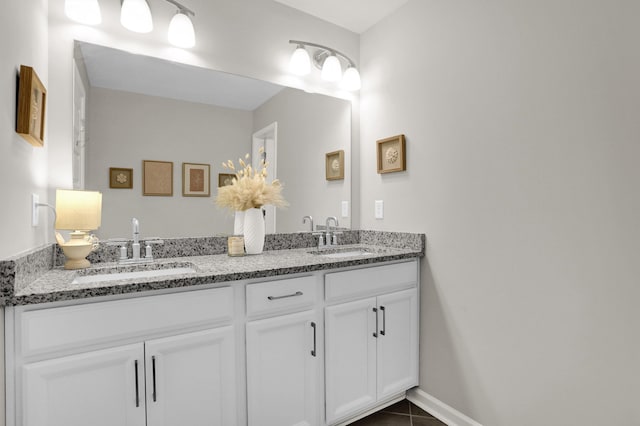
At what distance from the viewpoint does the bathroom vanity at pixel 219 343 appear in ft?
3.51

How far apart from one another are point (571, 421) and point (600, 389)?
20 cm

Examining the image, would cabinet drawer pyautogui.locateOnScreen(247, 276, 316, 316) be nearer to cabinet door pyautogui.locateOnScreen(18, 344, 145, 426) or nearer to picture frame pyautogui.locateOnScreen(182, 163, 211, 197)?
cabinet door pyautogui.locateOnScreen(18, 344, 145, 426)

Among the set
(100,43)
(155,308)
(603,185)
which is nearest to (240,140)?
(100,43)

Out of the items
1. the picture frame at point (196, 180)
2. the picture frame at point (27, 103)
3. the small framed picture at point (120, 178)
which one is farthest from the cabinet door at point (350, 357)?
the picture frame at point (27, 103)

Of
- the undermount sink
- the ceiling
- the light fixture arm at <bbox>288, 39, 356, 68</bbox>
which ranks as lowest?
the undermount sink

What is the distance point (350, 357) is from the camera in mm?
1730

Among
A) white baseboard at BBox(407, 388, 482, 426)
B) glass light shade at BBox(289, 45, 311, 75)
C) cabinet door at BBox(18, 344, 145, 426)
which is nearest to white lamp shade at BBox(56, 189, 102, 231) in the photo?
cabinet door at BBox(18, 344, 145, 426)

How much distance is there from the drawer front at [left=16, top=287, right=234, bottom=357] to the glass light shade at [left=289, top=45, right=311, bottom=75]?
146 centimetres

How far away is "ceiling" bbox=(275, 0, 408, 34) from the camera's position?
6.98ft

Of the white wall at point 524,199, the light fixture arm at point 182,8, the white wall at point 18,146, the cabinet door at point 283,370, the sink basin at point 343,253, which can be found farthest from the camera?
the sink basin at point 343,253

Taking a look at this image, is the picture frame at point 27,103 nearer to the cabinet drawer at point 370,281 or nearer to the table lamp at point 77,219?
the table lamp at point 77,219

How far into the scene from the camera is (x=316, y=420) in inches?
63.4

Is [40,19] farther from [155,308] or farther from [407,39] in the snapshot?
[407,39]

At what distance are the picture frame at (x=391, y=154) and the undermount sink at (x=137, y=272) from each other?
132 centimetres
